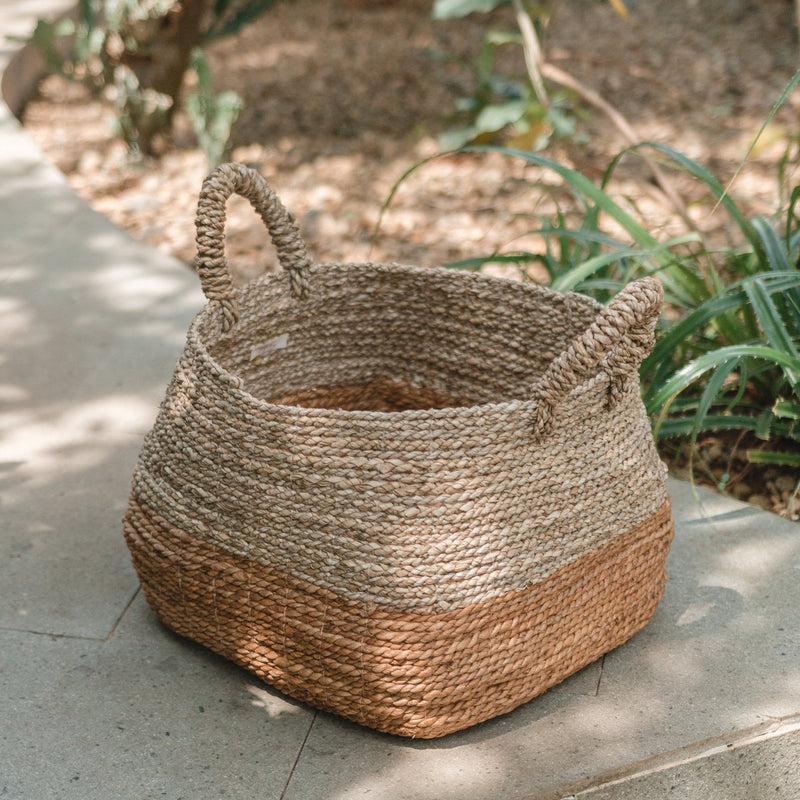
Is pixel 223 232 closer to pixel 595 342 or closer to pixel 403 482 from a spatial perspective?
pixel 403 482

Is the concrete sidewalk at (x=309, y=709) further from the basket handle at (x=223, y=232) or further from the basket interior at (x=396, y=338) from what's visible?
the basket handle at (x=223, y=232)

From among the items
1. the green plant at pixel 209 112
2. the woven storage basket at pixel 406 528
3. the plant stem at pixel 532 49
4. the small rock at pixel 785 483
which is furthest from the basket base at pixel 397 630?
the green plant at pixel 209 112

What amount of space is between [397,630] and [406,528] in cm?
15

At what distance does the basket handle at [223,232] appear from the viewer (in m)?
1.81

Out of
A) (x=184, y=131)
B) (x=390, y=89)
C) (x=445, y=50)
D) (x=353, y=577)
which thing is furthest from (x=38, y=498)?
(x=445, y=50)

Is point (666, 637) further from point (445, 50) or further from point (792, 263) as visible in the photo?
point (445, 50)

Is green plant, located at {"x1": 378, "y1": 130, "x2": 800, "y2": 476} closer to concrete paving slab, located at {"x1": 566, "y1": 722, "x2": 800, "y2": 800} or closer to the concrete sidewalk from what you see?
the concrete sidewalk

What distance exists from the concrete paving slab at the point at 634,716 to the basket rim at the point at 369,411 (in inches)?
19.9

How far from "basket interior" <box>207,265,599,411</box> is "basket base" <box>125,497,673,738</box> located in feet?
1.45

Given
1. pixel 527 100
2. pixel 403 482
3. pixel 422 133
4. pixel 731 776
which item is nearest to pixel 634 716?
pixel 731 776

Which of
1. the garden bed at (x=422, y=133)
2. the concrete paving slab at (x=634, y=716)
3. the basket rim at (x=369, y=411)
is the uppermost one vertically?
the basket rim at (x=369, y=411)

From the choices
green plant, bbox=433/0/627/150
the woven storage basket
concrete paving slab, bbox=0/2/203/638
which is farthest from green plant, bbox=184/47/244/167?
the woven storage basket

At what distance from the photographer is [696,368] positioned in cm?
206

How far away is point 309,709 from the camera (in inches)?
70.3
